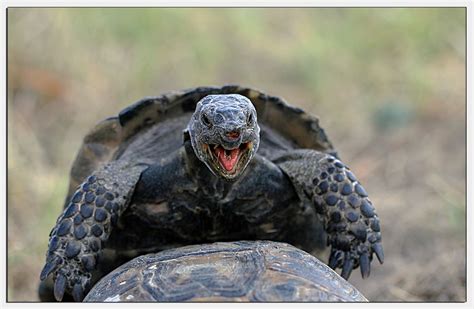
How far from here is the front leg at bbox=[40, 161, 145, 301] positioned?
2752 mm

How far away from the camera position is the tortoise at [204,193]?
276 cm

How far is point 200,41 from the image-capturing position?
8148 millimetres

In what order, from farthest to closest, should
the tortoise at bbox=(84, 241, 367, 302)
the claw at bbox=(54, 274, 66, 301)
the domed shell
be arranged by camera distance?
the domed shell → the claw at bbox=(54, 274, 66, 301) → the tortoise at bbox=(84, 241, 367, 302)

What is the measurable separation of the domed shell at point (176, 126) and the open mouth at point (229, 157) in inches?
22.2

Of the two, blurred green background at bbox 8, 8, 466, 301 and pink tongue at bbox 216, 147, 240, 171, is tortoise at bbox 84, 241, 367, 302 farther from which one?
blurred green background at bbox 8, 8, 466, 301

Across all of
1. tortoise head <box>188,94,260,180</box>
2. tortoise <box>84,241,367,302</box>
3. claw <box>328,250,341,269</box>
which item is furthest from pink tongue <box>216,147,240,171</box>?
claw <box>328,250,341,269</box>

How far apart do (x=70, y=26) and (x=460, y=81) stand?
12.4 ft

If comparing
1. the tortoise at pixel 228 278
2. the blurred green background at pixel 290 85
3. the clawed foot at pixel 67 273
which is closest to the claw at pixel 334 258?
the tortoise at pixel 228 278

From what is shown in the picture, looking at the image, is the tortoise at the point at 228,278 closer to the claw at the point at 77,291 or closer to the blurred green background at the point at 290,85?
the claw at the point at 77,291

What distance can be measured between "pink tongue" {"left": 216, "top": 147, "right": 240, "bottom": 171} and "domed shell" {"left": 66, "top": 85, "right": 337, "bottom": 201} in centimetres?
57

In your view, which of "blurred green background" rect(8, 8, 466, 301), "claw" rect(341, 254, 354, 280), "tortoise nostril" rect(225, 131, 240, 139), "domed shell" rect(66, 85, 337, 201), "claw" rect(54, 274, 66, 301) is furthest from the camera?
"blurred green background" rect(8, 8, 466, 301)
